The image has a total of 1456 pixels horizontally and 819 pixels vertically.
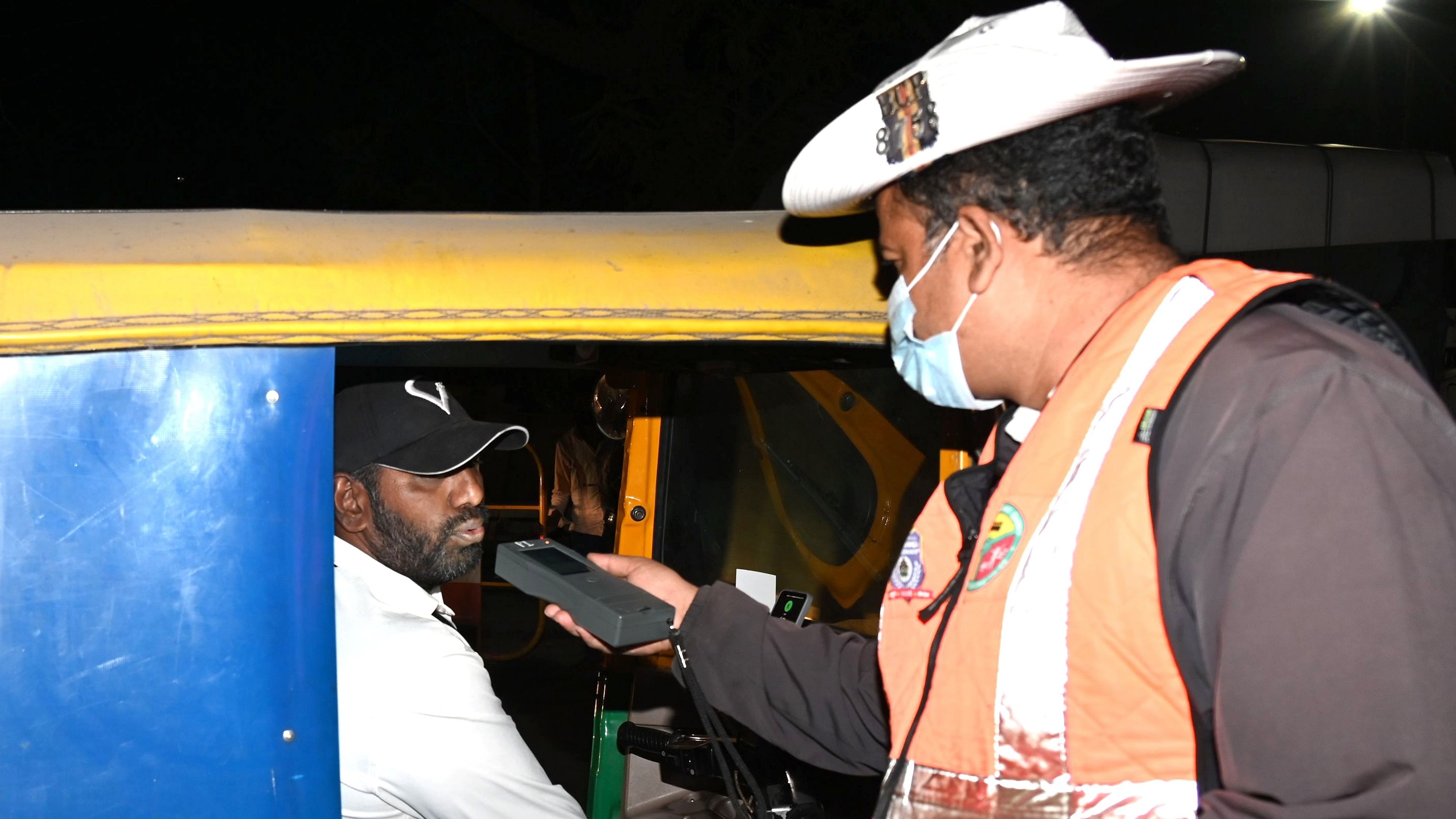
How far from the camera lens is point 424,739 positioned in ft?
6.77

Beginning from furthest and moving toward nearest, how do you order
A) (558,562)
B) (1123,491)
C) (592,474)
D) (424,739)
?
(592,474) < (558,562) < (424,739) < (1123,491)

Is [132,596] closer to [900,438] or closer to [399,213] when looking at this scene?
[399,213]

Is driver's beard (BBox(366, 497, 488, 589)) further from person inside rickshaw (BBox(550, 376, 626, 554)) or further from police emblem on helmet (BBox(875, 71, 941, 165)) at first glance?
police emblem on helmet (BBox(875, 71, 941, 165))

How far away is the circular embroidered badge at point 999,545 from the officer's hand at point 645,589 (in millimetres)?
975

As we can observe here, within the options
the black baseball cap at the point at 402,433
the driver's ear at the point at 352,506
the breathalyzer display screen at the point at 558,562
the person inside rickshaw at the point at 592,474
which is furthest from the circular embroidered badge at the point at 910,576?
the person inside rickshaw at the point at 592,474

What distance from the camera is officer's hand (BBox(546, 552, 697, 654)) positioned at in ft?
7.54

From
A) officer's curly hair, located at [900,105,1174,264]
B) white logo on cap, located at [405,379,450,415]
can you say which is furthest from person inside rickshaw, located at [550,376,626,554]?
officer's curly hair, located at [900,105,1174,264]

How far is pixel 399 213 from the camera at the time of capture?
2027 mm

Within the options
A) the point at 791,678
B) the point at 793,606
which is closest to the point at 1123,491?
the point at 791,678

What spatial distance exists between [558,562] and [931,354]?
987mm

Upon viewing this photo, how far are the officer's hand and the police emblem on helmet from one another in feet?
3.48

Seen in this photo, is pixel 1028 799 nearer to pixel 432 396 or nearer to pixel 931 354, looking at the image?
pixel 931 354

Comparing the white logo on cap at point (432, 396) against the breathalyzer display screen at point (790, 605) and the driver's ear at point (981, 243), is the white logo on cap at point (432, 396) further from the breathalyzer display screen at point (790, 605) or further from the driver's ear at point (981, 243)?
the driver's ear at point (981, 243)

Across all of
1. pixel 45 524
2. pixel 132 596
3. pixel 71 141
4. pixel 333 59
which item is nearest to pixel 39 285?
pixel 45 524
